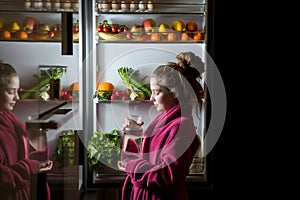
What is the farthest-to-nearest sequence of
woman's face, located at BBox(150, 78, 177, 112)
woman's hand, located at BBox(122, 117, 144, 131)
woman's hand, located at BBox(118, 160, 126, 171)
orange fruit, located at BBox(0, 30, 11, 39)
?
woman's hand, located at BBox(122, 117, 144, 131)
woman's hand, located at BBox(118, 160, 126, 171)
woman's face, located at BBox(150, 78, 177, 112)
orange fruit, located at BBox(0, 30, 11, 39)

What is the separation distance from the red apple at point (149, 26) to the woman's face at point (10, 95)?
2.08m

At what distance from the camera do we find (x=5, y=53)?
0.62 meters

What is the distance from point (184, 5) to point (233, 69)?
0.48 meters

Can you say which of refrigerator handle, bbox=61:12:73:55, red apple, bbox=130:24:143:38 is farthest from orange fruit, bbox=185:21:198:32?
refrigerator handle, bbox=61:12:73:55

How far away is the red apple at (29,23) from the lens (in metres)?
0.84

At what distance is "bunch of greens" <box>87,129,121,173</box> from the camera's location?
265 cm

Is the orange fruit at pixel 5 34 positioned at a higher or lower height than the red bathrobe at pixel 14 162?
higher

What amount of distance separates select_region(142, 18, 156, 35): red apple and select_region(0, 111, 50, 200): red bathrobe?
6.52ft

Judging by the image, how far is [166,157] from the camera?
6.89 feet

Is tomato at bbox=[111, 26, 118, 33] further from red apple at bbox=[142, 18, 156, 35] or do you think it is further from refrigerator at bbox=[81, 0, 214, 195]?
red apple at bbox=[142, 18, 156, 35]

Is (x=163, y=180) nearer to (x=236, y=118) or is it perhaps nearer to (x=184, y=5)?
(x=236, y=118)

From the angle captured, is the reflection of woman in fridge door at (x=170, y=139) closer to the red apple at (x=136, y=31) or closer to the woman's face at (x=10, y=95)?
the red apple at (x=136, y=31)

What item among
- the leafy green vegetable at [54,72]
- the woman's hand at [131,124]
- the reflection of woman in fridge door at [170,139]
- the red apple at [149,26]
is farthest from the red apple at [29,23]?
the red apple at [149,26]

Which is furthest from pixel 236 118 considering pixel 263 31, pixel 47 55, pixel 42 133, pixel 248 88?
pixel 42 133
